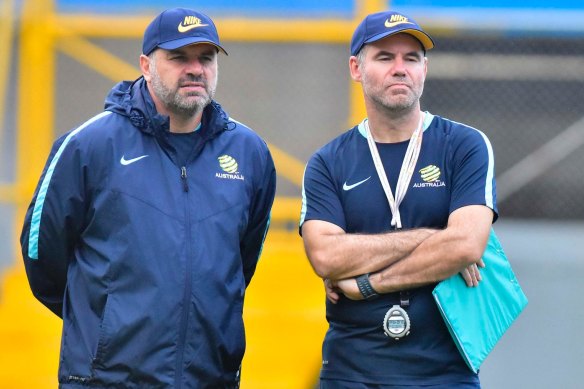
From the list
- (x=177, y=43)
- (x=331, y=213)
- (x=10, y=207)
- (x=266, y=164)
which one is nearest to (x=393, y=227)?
(x=331, y=213)

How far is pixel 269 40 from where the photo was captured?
8.30 metres

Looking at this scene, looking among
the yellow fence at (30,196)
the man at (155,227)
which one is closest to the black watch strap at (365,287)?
the man at (155,227)

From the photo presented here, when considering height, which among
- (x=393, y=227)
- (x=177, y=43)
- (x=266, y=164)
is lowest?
(x=393, y=227)

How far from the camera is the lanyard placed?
442 centimetres

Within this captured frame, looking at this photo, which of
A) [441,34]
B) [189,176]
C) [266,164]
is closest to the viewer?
[189,176]

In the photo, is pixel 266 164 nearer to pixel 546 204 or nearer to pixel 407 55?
pixel 407 55

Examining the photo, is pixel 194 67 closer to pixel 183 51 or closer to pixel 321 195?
pixel 183 51

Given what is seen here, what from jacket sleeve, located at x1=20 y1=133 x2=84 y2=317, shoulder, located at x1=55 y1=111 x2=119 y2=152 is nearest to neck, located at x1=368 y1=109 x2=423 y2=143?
shoulder, located at x1=55 y1=111 x2=119 y2=152

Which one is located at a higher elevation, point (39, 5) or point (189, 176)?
point (39, 5)

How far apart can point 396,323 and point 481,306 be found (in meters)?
0.34

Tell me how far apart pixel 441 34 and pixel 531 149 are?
43.1 inches

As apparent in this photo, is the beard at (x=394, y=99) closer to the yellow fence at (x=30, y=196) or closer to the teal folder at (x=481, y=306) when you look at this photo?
the teal folder at (x=481, y=306)

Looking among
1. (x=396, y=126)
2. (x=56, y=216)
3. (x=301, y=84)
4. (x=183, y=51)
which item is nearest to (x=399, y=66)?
(x=396, y=126)

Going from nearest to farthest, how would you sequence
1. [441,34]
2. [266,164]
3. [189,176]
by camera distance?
[189,176]
[266,164]
[441,34]
